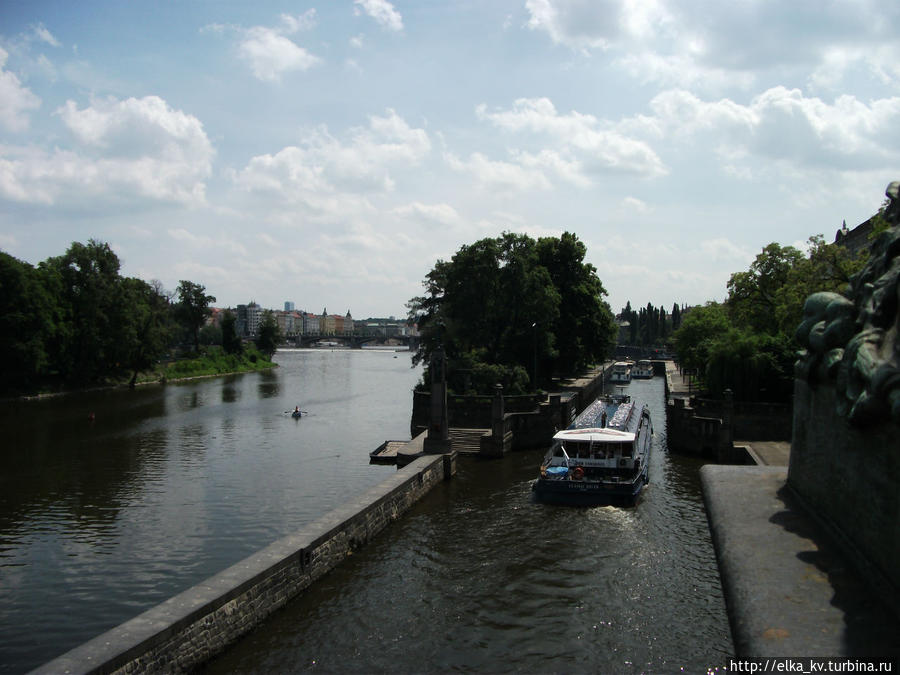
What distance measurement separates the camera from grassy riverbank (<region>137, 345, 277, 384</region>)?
260 feet

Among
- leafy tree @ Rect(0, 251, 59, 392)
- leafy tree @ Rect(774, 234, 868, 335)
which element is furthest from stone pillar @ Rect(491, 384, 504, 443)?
leafy tree @ Rect(0, 251, 59, 392)

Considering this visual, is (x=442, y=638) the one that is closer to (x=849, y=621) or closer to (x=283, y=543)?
(x=283, y=543)

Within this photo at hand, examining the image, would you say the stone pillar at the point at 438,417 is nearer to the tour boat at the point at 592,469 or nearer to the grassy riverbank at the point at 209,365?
the tour boat at the point at 592,469

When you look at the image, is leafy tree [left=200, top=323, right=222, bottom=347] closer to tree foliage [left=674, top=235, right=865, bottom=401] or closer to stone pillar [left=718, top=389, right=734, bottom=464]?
tree foliage [left=674, top=235, right=865, bottom=401]

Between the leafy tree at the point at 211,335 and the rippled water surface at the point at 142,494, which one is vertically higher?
the leafy tree at the point at 211,335

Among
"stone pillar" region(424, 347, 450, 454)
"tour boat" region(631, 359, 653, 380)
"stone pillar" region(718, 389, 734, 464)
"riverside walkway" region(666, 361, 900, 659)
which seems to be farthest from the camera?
"tour boat" region(631, 359, 653, 380)

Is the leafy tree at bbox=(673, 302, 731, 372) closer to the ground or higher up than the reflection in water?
higher up

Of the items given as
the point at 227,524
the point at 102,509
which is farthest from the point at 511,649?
the point at 102,509

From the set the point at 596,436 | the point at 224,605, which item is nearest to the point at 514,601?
the point at 224,605

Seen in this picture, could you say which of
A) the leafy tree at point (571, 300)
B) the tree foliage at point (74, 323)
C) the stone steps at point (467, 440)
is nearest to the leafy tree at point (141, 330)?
the tree foliage at point (74, 323)

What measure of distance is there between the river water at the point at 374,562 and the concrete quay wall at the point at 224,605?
43 centimetres

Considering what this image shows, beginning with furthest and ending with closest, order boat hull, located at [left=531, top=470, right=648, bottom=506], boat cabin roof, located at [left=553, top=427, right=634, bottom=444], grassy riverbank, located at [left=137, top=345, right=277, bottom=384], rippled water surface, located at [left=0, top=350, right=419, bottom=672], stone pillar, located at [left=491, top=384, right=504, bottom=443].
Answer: grassy riverbank, located at [left=137, top=345, right=277, bottom=384], stone pillar, located at [left=491, top=384, right=504, bottom=443], boat cabin roof, located at [left=553, top=427, right=634, bottom=444], boat hull, located at [left=531, top=470, right=648, bottom=506], rippled water surface, located at [left=0, top=350, right=419, bottom=672]

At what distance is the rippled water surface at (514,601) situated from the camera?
1256cm

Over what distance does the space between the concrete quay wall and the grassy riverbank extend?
2557 inches
